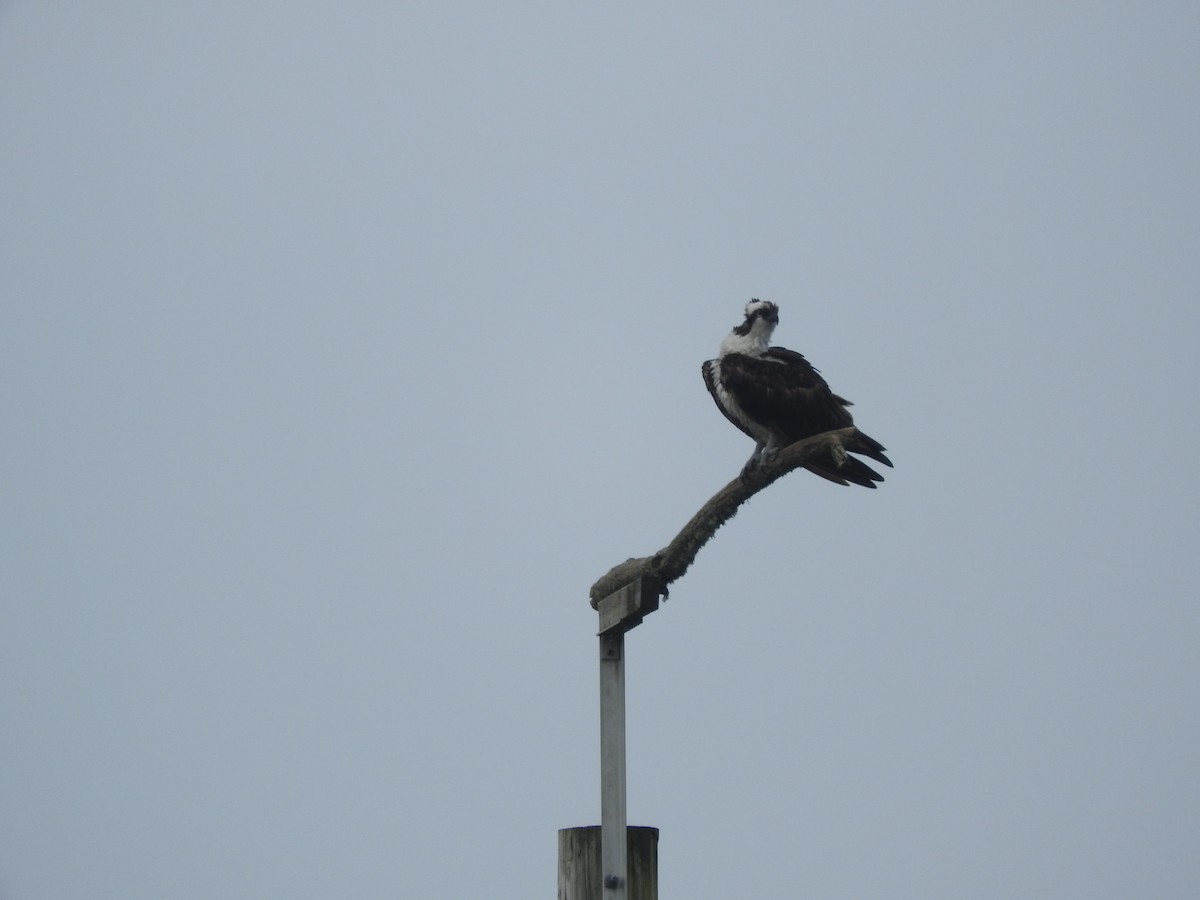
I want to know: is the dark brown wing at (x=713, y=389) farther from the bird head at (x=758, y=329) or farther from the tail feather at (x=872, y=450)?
the tail feather at (x=872, y=450)

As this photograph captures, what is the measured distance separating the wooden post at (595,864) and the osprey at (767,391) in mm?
3678

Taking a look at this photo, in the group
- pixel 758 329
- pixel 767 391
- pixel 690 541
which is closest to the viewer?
pixel 690 541

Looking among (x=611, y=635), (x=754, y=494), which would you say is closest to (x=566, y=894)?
(x=611, y=635)

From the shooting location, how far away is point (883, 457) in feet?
26.0

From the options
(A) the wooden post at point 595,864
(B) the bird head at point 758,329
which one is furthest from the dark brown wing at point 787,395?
(A) the wooden post at point 595,864

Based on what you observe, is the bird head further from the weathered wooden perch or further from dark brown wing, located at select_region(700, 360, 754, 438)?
the weathered wooden perch

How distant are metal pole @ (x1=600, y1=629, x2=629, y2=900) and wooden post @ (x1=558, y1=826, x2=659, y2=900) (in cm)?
4

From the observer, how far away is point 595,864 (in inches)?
214

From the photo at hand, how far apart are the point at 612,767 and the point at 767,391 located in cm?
428

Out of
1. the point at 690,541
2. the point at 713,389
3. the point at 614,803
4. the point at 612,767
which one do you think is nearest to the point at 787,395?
the point at 713,389

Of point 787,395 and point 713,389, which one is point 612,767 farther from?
point 713,389

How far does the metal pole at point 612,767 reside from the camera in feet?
17.6

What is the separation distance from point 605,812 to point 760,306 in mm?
5391

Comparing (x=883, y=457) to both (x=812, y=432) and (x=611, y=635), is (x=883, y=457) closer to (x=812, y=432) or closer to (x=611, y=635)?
(x=812, y=432)
